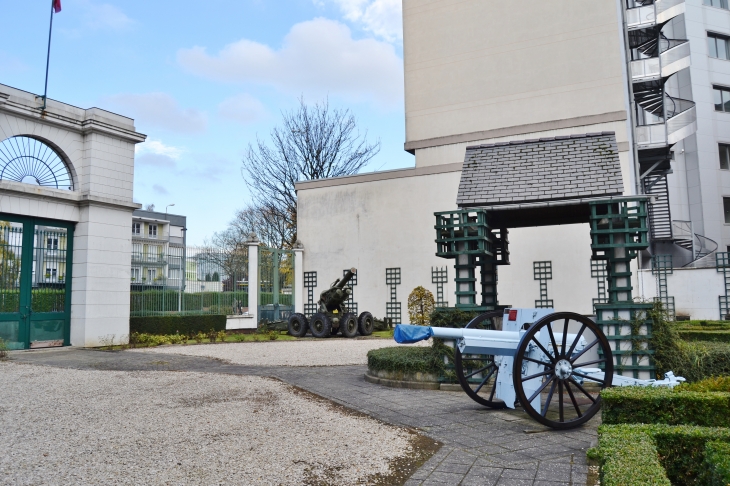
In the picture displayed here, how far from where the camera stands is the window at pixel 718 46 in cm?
2850

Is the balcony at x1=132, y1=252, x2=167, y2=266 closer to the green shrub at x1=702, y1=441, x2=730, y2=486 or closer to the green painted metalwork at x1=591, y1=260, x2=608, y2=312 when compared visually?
the green painted metalwork at x1=591, y1=260, x2=608, y2=312

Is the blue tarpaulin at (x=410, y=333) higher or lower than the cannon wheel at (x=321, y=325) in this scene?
higher

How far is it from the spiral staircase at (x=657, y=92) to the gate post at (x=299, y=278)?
41.2ft

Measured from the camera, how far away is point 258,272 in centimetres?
1967

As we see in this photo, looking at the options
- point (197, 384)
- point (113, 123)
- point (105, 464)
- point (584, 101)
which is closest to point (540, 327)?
point (105, 464)

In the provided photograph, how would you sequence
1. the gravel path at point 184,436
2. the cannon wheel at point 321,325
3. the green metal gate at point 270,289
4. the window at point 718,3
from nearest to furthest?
the gravel path at point 184,436, the cannon wheel at point 321,325, the green metal gate at point 270,289, the window at point 718,3

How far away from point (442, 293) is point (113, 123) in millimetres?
11348

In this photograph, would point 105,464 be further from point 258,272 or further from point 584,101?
point 584,101

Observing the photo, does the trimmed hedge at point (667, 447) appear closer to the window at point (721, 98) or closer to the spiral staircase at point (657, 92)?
the spiral staircase at point (657, 92)

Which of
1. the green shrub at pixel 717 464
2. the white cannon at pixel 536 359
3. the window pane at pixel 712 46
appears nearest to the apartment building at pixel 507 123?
the window pane at pixel 712 46

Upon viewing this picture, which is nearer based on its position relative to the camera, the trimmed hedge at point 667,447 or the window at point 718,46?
the trimmed hedge at point 667,447

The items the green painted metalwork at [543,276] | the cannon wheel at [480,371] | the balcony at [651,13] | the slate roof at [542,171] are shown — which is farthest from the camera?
the balcony at [651,13]

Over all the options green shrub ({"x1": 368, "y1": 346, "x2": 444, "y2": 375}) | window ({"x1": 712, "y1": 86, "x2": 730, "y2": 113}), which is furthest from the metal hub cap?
window ({"x1": 712, "y1": 86, "x2": 730, "y2": 113})

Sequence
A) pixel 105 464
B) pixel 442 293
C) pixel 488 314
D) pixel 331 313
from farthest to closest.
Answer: pixel 442 293 → pixel 331 313 → pixel 488 314 → pixel 105 464
